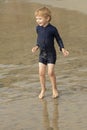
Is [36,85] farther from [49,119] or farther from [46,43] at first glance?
[49,119]

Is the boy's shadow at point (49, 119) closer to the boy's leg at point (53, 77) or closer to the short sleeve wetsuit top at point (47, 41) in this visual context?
the boy's leg at point (53, 77)

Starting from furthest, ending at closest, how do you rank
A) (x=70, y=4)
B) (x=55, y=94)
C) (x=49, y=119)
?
(x=70, y=4), (x=55, y=94), (x=49, y=119)

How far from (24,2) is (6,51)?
499 inches

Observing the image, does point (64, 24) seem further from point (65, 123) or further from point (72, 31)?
point (65, 123)

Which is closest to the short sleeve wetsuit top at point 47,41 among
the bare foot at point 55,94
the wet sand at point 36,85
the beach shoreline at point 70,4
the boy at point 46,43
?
the boy at point 46,43

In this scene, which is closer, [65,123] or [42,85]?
[65,123]

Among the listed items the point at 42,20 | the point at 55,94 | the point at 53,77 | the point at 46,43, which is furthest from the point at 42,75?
the point at 42,20

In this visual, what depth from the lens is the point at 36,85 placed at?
28.1ft

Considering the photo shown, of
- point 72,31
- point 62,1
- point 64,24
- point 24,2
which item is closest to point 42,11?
point 72,31

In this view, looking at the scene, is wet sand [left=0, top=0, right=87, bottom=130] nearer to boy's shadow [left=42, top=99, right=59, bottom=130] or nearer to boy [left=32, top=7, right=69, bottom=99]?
boy's shadow [left=42, top=99, right=59, bottom=130]

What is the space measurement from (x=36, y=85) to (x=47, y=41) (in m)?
1.17

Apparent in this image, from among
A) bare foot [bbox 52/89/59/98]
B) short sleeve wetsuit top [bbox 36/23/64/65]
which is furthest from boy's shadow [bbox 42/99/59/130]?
short sleeve wetsuit top [bbox 36/23/64/65]

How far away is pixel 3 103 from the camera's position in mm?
7609

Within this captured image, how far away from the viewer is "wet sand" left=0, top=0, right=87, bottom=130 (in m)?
6.64
